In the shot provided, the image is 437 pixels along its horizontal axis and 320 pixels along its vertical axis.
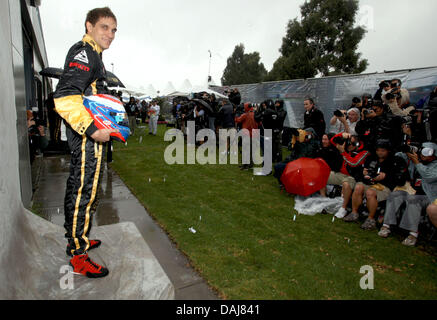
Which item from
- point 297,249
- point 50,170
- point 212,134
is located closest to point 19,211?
point 297,249

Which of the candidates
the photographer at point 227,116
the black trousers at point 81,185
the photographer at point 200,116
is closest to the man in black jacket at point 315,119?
the photographer at point 227,116

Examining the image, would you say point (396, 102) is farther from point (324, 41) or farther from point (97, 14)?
point (324, 41)

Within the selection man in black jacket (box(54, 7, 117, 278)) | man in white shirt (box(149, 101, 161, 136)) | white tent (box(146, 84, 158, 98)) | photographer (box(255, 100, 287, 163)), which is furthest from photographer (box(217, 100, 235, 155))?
white tent (box(146, 84, 158, 98))

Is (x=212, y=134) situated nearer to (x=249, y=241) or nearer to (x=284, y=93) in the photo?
(x=284, y=93)

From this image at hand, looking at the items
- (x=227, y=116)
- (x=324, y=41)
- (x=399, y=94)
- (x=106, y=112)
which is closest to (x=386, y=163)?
(x=399, y=94)

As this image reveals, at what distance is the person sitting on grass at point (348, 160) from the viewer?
4.93 m

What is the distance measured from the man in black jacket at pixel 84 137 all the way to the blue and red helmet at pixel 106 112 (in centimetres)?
7

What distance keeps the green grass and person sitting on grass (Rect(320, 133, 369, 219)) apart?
54 cm

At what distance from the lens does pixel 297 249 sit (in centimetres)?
370

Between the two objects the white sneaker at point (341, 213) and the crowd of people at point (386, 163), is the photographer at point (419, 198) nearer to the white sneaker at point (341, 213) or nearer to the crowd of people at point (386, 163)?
the crowd of people at point (386, 163)

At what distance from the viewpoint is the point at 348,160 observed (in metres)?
5.10

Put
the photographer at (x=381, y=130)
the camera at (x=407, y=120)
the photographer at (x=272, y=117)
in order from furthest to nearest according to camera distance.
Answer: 1. the photographer at (x=272, y=117)
2. the photographer at (x=381, y=130)
3. the camera at (x=407, y=120)

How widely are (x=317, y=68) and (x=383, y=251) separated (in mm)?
27720

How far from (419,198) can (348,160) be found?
1301 mm
